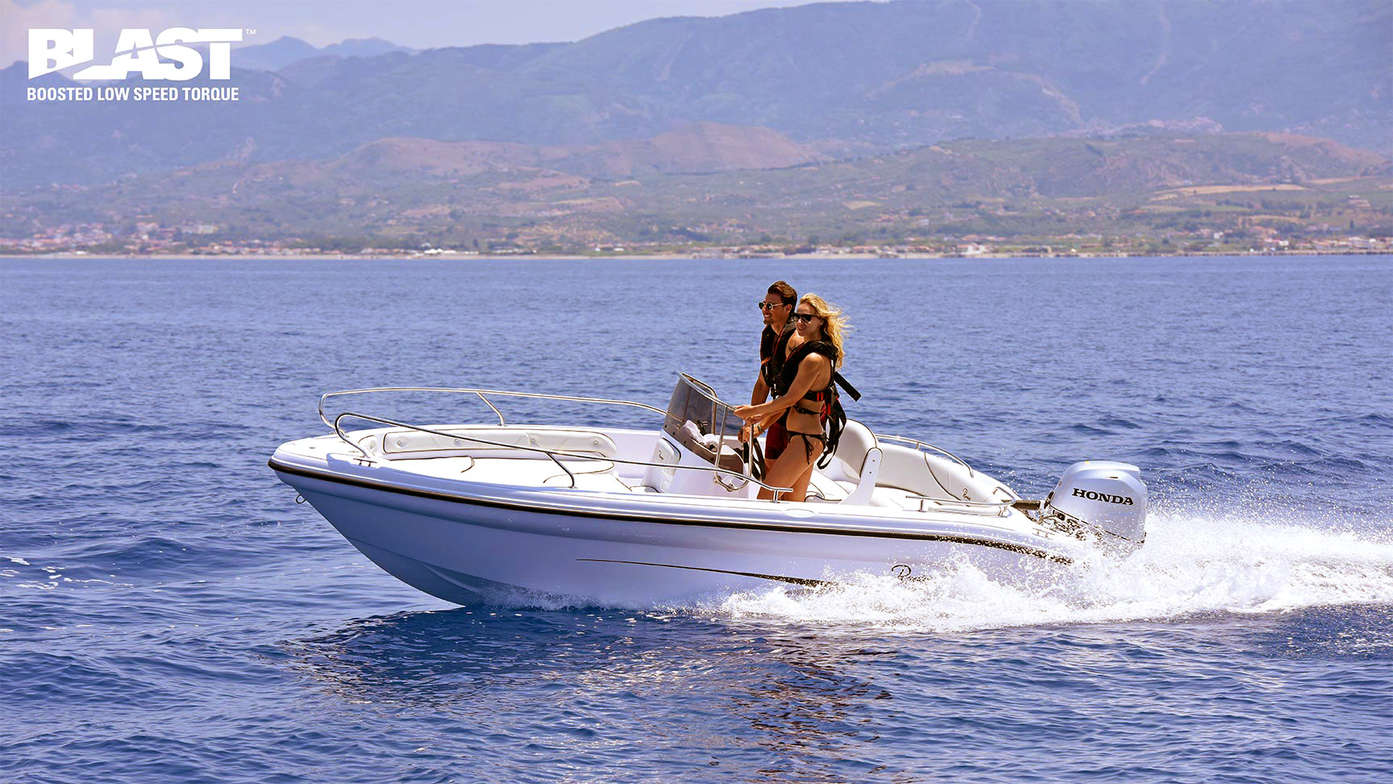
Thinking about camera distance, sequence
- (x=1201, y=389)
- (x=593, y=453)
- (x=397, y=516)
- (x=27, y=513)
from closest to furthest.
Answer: (x=397, y=516)
(x=593, y=453)
(x=27, y=513)
(x=1201, y=389)

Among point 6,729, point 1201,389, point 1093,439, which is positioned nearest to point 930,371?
point 1201,389

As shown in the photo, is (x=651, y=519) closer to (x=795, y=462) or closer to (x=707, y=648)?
(x=707, y=648)

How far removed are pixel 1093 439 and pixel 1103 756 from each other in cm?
1314

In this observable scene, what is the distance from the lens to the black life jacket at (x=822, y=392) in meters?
9.54

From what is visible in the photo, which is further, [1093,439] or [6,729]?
[1093,439]

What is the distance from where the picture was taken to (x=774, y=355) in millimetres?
9938

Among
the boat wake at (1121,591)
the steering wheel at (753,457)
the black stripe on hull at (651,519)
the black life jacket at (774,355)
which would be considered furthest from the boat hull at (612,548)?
the black life jacket at (774,355)

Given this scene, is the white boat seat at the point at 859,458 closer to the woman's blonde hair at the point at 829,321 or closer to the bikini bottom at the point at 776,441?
the bikini bottom at the point at 776,441

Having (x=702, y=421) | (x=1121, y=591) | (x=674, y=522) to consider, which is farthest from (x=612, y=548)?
(x=1121, y=591)

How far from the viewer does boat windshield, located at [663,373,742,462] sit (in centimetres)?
998

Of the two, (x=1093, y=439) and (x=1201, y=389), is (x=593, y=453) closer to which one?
(x=1093, y=439)

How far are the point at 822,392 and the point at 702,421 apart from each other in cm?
102

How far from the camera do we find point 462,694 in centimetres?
883

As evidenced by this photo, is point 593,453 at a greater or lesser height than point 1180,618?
greater
